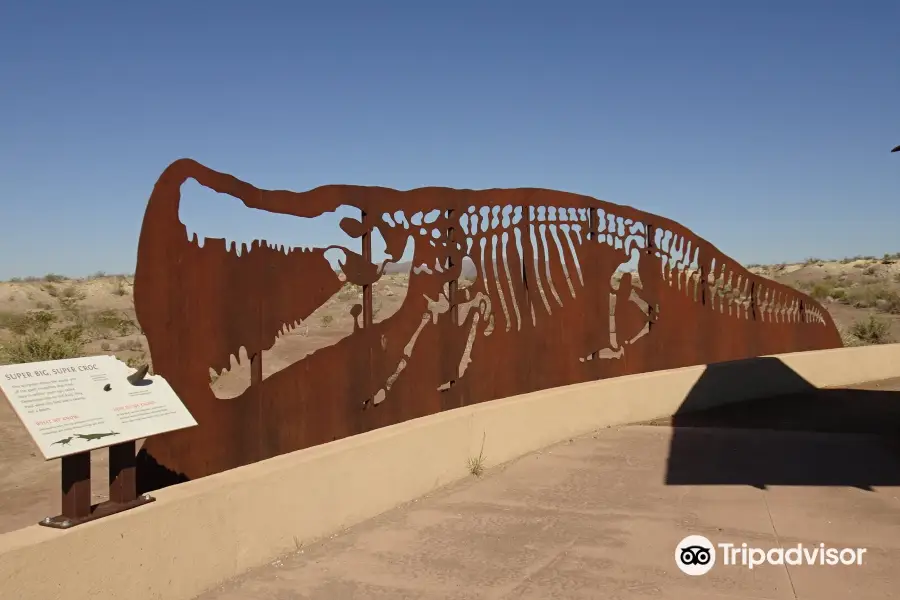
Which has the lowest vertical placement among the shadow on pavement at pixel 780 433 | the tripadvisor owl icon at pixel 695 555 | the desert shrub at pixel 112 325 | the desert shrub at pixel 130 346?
the tripadvisor owl icon at pixel 695 555

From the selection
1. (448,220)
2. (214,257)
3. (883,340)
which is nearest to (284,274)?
(214,257)

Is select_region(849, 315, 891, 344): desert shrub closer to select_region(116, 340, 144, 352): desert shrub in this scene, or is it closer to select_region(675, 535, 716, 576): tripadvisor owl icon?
select_region(675, 535, 716, 576): tripadvisor owl icon

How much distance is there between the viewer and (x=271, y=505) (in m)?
5.53

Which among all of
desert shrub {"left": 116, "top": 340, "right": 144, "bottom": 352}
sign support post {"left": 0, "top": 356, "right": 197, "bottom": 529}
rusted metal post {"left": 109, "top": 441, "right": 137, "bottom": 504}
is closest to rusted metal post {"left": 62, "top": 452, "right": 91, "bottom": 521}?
sign support post {"left": 0, "top": 356, "right": 197, "bottom": 529}

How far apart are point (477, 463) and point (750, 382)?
7.12 meters

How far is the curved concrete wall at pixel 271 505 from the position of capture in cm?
404

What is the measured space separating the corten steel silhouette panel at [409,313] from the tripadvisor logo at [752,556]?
3.08 meters

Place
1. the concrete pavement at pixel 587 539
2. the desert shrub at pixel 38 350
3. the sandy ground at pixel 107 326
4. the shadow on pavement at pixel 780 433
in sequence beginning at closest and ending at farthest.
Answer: the concrete pavement at pixel 587 539 → the shadow on pavement at pixel 780 433 → the sandy ground at pixel 107 326 → the desert shrub at pixel 38 350

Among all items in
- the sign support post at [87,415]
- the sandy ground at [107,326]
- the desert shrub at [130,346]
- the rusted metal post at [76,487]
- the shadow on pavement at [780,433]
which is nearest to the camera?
the sign support post at [87,415]

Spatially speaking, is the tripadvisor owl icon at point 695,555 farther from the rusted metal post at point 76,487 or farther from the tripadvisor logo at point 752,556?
the rusted metal post at point 76,487

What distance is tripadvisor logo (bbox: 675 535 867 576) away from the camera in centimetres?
552

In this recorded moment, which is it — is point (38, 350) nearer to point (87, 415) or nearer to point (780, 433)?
point (87, 415)

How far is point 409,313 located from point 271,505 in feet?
9.71

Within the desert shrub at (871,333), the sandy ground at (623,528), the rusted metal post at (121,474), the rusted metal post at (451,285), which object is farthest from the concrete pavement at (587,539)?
the desert shrub at (871,333)
